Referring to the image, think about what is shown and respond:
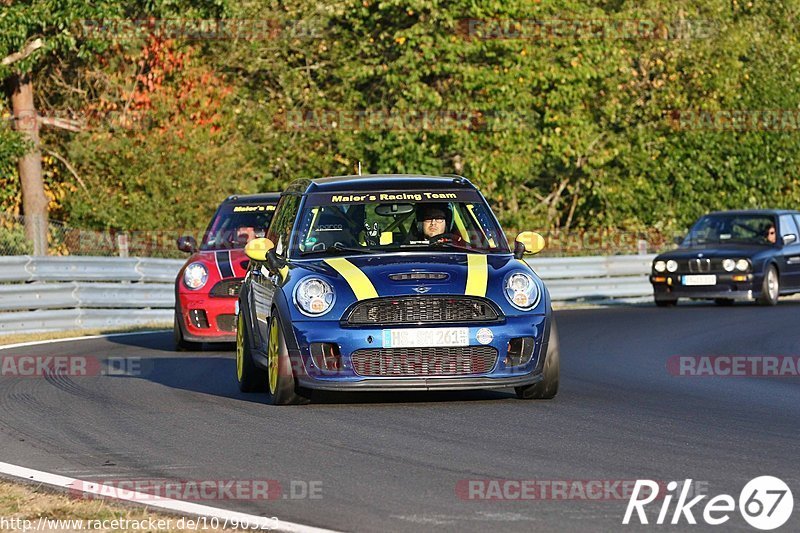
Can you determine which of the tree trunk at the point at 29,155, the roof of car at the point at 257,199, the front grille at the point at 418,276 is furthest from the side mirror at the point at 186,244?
the tree trunk at the point at 29,155

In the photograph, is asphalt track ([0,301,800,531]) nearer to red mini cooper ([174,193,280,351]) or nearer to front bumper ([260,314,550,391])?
front bumper ([260,314,550,391])

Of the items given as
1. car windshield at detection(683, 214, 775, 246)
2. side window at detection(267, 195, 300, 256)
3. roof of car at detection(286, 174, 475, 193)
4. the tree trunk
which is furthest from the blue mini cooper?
the tree trunk

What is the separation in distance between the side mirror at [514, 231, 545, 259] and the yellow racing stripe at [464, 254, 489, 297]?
0.60m

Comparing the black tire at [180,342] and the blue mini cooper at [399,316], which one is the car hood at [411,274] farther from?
the black tire at [180,342]

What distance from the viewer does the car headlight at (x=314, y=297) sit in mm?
10328

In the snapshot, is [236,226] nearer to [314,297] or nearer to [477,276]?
[314,297]

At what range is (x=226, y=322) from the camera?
1641 centimetres

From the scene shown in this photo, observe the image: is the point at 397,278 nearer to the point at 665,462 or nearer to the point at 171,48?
the point at 665,462

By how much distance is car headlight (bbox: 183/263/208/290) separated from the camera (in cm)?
1652

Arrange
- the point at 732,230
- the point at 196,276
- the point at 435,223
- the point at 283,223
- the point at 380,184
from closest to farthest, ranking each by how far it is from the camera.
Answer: the point at 435,223
the point at 380,184
the point at 283,223
the point at 196,276
the point at 732,230

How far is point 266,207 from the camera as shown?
17469mm

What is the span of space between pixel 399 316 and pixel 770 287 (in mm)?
15112

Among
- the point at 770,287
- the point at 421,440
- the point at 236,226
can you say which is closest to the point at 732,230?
the point at 770,287

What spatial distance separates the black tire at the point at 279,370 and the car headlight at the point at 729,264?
1409cm
